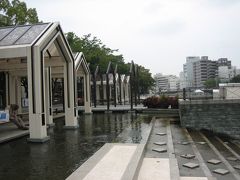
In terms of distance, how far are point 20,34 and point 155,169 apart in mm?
7776

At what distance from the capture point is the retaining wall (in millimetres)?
14781

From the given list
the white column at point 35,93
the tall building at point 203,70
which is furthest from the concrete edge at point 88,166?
the tall building at point 203,70

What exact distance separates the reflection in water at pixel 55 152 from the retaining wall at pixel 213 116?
13.3ft

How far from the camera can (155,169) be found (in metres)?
6.84

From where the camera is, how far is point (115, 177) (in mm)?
5809

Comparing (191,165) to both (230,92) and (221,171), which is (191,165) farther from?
(230,92)

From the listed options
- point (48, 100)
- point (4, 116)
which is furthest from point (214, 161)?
point (48, 100)

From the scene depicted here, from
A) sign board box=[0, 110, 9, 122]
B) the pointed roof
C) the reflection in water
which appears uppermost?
the pointed roof

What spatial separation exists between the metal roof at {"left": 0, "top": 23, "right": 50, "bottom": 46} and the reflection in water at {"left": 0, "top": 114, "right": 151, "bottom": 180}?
381 cm

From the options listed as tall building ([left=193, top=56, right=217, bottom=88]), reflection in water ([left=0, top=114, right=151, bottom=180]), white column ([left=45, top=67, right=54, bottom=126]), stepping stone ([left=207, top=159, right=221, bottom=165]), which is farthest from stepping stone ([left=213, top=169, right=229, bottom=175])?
tall building ([left=193, top=56, right=217, bottom=88])

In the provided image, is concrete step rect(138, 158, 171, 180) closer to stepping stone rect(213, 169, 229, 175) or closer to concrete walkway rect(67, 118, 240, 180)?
concrete walkway rect(67, 118, 240, 180)

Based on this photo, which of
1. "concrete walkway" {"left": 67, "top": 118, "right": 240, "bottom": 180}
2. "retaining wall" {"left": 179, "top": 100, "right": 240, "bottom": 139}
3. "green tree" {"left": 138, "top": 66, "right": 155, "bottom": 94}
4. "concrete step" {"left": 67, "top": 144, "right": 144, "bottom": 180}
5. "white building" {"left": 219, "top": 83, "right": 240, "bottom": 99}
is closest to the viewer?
"concrete step" {"left": 67, "top": 144, "right": 144, "bottom": 180}

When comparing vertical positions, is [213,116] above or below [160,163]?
above

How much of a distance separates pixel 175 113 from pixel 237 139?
19.5 ft
